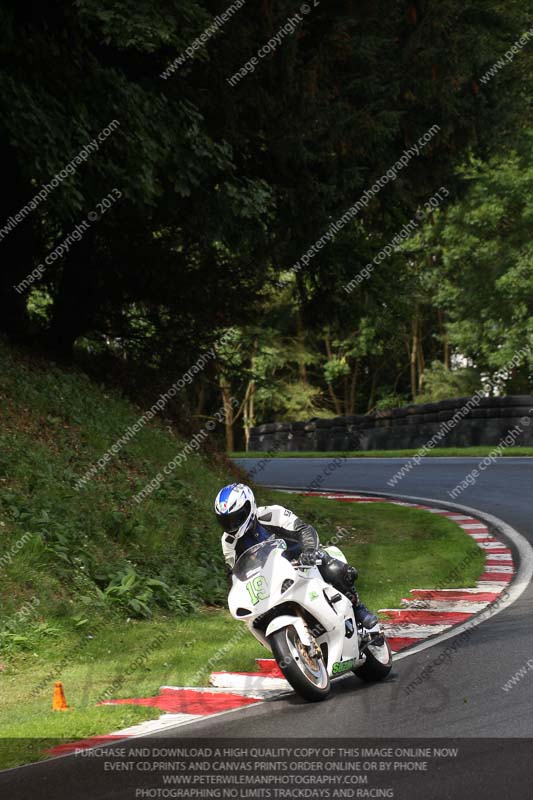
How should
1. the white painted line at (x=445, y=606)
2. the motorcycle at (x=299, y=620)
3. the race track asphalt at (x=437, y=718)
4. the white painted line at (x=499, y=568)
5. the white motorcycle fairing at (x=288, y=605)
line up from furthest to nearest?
the white painted line at (x=499, y=568)
the white painted line at (x=445, y=606)
the white motorcycle fairing at (x=288, y=605)
the motorcycle at (x=299, y=620)
the race track asphalt at (x=437, y=718)

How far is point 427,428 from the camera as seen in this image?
3058cm

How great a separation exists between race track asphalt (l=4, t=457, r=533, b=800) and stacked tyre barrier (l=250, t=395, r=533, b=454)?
17.5 meters

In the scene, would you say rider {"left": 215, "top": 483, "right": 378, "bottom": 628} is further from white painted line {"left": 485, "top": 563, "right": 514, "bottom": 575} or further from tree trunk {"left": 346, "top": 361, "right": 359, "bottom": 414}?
tree trunk {"left": 346, "top": 361, "right": 359, "bottom": 414}

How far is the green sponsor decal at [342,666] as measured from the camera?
25.1ft

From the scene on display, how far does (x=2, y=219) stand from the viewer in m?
16.6

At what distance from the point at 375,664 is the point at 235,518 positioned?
1513 mm

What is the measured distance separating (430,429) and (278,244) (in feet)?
48.2

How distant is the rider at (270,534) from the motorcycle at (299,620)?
0.10 m

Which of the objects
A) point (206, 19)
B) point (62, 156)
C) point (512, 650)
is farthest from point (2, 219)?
point (512, 650)

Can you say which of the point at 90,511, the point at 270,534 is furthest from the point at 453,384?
the point at 270,534

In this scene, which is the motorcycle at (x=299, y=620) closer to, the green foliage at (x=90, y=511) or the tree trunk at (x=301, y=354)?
the green foliage at (x=90, y=511)

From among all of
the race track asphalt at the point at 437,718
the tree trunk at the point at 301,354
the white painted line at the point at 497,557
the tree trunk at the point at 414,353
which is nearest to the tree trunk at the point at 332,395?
the tree trunk at the point at 301,354

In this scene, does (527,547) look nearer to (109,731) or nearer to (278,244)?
(278,244)

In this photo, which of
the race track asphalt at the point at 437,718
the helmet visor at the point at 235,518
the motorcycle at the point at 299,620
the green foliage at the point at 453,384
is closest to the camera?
the race track asphalt at the point at 437,718
